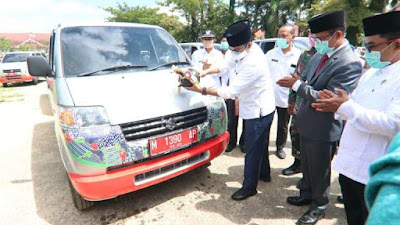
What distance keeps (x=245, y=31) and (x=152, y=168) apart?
5.14ft

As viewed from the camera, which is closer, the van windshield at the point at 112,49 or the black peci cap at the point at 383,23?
the black peci cap at the point at 383,23

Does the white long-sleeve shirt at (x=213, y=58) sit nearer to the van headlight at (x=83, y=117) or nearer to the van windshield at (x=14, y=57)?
the van headlight at (x=83, y=117)

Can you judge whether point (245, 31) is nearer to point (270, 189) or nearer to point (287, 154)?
point (270, 189)

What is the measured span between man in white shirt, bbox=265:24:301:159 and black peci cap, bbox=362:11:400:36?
89.8 inches

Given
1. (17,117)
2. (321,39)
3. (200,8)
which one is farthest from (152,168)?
(200,8)

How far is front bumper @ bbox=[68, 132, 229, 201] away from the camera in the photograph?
210 centimetres

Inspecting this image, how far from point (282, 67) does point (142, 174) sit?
105 inches

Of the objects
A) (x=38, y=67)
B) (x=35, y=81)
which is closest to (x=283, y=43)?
(x=38, y=67)

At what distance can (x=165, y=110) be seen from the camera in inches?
93.9

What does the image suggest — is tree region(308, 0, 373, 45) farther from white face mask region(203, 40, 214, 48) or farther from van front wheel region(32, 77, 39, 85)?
van front wheel region(32, 77, 39, 85)

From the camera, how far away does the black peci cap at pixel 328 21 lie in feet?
6.23

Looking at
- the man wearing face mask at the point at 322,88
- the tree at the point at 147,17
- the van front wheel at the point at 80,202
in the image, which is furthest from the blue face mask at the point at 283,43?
the tree at the point at 147,17

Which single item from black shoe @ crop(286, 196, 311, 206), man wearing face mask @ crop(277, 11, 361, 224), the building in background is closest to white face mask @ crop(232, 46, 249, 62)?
man wearing face mask @ crop(277, 11, 361, 224)

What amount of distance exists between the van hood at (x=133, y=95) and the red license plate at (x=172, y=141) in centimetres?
23
